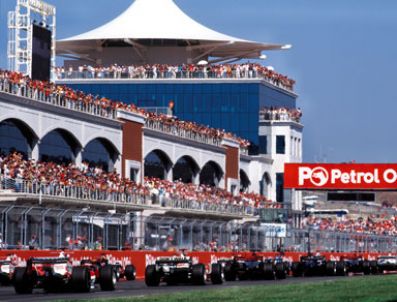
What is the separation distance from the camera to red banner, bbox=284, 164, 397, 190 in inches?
3976

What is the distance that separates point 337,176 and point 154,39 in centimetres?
2090

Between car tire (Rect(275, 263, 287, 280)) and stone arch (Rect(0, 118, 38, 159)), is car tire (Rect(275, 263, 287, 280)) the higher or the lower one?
the lower one

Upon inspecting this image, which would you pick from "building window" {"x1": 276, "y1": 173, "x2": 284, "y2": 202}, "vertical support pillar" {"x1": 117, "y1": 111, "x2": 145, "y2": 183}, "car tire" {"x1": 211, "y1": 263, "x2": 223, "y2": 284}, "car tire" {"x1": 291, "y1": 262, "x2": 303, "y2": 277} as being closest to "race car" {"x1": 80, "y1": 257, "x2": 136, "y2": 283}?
"car tire" {"x1": 211, "y1": 263, "x2": 223, "y2": 284}

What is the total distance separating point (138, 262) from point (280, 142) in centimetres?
5697

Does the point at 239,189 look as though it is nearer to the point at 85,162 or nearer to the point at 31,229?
the point at 85,162

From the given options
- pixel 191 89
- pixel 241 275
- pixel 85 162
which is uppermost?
pixel 191 89

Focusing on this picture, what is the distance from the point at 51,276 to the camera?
40.8 meters

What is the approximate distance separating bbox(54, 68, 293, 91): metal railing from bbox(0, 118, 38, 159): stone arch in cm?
3892

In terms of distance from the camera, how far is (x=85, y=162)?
3046 inches

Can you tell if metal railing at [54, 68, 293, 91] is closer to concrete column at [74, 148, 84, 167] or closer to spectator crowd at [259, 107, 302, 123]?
spectator crowd at [259, 107, 302, 123]

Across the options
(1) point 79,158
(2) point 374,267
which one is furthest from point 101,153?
(2) point 374,267

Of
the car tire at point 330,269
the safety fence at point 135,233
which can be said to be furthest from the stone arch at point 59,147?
A: the car tire at point 330,269

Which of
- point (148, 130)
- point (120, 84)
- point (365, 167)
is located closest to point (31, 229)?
point (148, 130)

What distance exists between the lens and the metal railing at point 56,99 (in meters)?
66.1
